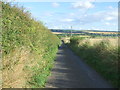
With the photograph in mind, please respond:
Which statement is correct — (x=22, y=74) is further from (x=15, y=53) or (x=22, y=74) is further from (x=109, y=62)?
(x=109, y=62)

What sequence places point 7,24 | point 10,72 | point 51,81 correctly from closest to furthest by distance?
point 10,72 → point 7,24 → point 51,81

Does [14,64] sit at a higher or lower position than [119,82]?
higher

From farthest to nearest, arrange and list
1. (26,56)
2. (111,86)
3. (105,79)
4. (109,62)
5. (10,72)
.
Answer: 1. (109,62)
2. (105,79)
3. (111,86)
4. (26,56)
5. (10,72)

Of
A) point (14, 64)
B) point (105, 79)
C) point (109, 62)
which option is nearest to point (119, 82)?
point (105, 79)

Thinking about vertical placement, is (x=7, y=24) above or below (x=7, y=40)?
above

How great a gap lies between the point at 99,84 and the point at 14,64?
532 cm

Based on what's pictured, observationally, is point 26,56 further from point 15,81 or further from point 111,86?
point 111,86

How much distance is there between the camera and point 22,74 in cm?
745

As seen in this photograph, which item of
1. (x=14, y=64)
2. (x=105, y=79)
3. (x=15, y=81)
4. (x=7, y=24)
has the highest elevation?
(x=7, y=24)

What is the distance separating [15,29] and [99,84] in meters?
5.13

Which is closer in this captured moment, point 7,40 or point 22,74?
point 7,40

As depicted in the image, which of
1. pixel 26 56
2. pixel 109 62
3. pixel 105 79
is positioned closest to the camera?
pixel 26 56

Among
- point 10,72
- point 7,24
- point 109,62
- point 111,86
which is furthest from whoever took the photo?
point 109,62

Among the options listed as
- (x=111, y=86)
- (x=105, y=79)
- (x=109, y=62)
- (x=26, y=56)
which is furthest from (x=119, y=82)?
(x=26, y=56)
